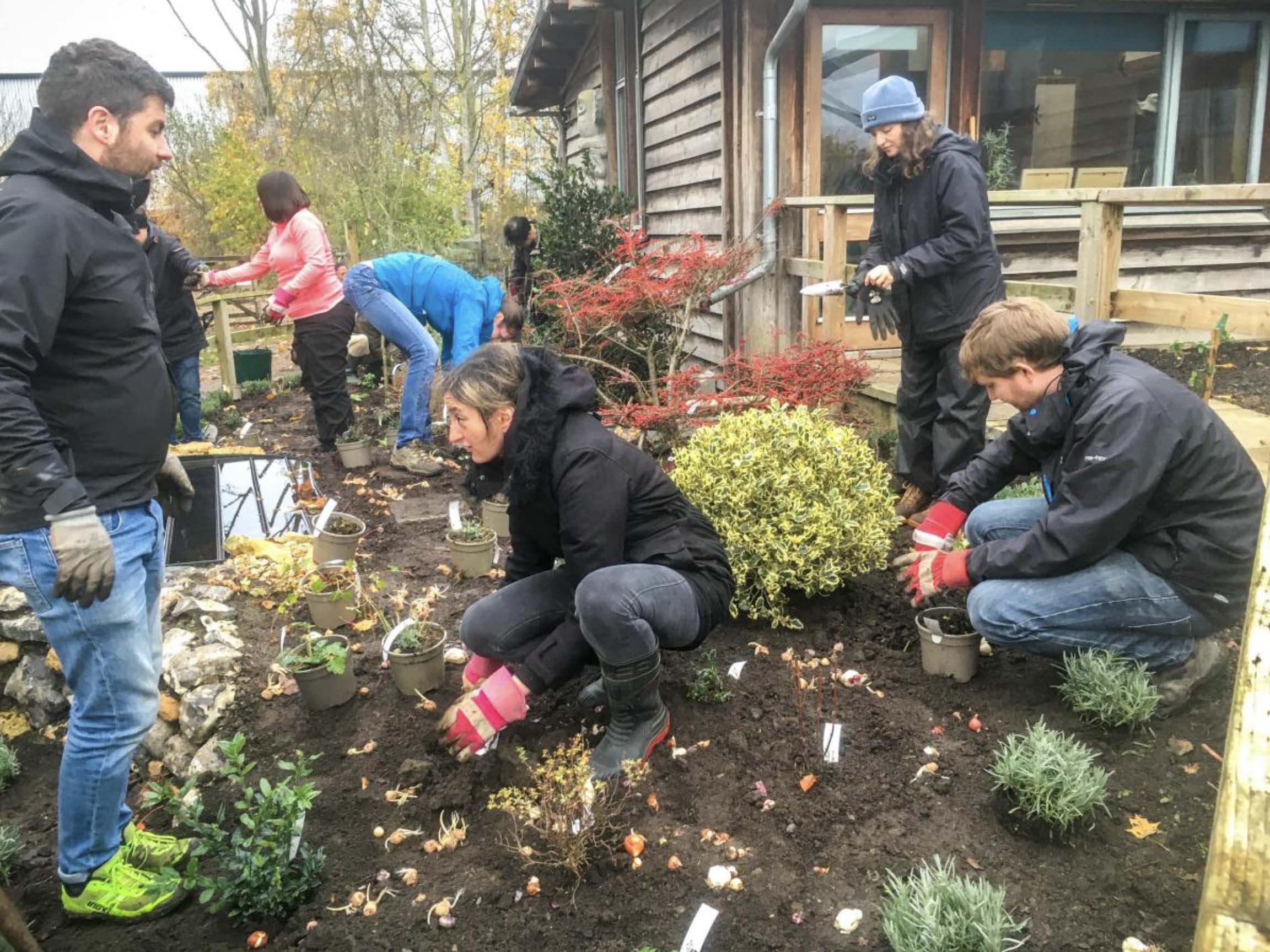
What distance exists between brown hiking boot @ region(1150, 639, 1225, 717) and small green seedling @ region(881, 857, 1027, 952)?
3.29ft

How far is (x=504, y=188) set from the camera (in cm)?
2450

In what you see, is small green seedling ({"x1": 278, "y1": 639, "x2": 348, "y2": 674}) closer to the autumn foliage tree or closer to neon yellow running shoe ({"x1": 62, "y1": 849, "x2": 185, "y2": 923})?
neon yellow running shoe ({"x1": 62, "y1": 849, "x2": 185, "y2": 923})

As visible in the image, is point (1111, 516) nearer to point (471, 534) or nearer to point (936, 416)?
point (936, 416)

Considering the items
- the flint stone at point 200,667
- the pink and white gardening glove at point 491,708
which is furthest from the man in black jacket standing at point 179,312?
Result: the pink and white gardening glove at point 491,708

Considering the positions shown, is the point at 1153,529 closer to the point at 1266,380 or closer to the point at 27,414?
the point at 27,414

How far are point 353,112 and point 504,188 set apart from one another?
19.9ft

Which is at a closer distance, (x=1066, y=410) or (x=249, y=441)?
(x=1066, y=410)

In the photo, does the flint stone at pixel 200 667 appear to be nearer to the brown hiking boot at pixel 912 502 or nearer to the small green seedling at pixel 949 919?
the small green seedling at pixel 949 919

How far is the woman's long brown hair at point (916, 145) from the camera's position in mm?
4039

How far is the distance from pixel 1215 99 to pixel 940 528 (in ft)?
20.3

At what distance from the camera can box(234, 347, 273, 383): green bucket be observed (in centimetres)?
977

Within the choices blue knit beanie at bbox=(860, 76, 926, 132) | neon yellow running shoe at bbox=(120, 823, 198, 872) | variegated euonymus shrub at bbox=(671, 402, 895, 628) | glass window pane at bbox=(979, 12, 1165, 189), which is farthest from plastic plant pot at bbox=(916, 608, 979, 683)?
glass window pane at bbox=(979, 12, 1165, 189)

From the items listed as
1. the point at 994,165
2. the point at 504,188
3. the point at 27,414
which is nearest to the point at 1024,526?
the point at 27,414

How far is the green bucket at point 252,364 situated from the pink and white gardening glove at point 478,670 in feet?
25.2
